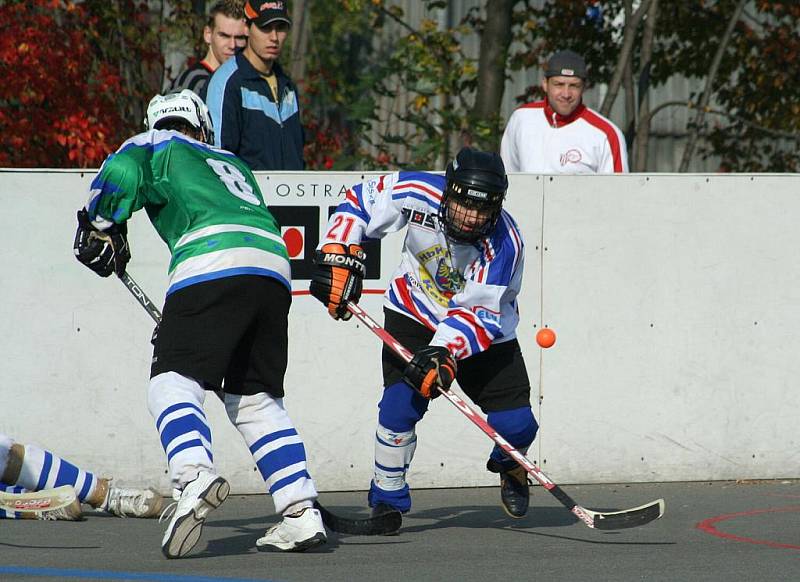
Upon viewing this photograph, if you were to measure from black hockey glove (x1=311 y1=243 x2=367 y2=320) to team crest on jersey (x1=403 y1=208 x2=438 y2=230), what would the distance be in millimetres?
219

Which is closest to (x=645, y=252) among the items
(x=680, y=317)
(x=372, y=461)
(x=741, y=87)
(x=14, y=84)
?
(x=680, y=317)

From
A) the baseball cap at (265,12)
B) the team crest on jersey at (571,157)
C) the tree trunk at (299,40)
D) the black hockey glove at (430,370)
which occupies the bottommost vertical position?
the black hockey glove at (430,370)

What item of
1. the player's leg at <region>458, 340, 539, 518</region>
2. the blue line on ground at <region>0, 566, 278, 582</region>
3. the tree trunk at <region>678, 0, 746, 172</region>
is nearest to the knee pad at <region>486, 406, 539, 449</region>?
the player's leg at <region>458, 340, 539, 518</region>

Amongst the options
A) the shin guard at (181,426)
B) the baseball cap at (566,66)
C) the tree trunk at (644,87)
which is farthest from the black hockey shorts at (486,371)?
the tree trunk at (644,87)

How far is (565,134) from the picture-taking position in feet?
22.9

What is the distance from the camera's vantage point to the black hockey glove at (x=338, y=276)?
5156mm

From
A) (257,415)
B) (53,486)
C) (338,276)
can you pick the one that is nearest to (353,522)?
(257,415)

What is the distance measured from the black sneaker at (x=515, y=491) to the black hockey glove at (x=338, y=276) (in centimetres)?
93

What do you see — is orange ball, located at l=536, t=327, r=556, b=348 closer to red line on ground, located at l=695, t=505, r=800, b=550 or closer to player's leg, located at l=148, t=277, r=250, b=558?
red line on ground, located at l=695, t=505, r=800, b=550

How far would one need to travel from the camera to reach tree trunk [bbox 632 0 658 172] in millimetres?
10637

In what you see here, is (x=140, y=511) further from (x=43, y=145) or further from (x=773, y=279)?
(x=43, y=145)

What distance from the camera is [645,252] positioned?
6633mm

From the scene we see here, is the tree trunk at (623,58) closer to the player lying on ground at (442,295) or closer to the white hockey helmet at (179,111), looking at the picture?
the player lying on ground at (442,295)

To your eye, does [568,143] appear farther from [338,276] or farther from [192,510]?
[192,510]
